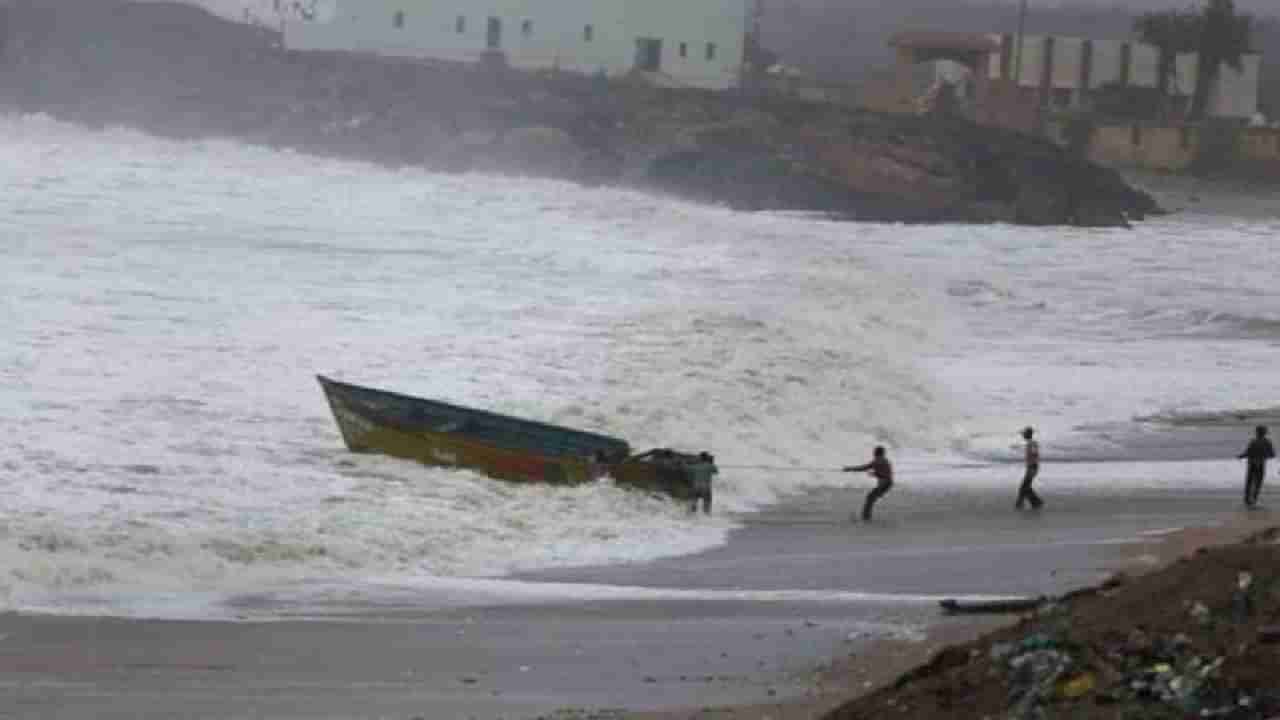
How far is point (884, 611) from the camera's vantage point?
1734cm

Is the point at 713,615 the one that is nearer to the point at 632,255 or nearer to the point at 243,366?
the point at 243,366

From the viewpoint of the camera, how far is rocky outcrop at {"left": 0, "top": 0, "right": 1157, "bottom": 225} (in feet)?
289

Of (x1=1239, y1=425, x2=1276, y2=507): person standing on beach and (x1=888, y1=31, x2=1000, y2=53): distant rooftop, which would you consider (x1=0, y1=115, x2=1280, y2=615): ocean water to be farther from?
(x1=888, y1=31, x2=1000, y2=53): distant rooftop

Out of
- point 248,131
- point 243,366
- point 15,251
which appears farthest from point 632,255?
point 248,131

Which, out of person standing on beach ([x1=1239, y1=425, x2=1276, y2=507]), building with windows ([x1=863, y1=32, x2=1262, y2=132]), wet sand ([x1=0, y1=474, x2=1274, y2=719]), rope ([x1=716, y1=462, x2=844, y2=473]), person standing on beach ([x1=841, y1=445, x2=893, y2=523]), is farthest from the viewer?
building with windows ([x1=863, y1=32, x2=1262, y2=132])

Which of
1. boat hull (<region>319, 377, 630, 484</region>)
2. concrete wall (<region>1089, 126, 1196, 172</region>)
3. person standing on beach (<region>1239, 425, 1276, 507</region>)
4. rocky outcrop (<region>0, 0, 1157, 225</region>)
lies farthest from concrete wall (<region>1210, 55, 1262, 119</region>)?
boat hull (<region>319, 377, 630, 484</region>)

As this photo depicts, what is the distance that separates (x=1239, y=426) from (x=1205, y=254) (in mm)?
41874

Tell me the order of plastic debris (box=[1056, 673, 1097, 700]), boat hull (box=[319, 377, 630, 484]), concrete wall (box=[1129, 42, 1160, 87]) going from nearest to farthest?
plastic debris (box=[1056, 673, 1097, 700]) → boat hull (box=[319, 377, 630, 484]) → concrete wall (box=[1129, 42, 1160, 87])

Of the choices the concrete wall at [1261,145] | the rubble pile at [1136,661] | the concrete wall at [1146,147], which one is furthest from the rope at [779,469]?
the concrete wall at [1261,145]

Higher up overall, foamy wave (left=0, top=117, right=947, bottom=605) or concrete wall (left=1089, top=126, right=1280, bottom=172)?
foamy wave (left=0, top=117, right=947, bottom=605)

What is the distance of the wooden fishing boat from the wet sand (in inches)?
69.8

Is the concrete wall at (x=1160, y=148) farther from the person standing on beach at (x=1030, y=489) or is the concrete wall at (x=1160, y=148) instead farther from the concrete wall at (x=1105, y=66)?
the person standing on beach at (x=1030, y=489)

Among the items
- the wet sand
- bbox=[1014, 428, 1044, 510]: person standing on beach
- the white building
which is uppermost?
the wet sand

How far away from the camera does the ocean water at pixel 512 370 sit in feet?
66.8
